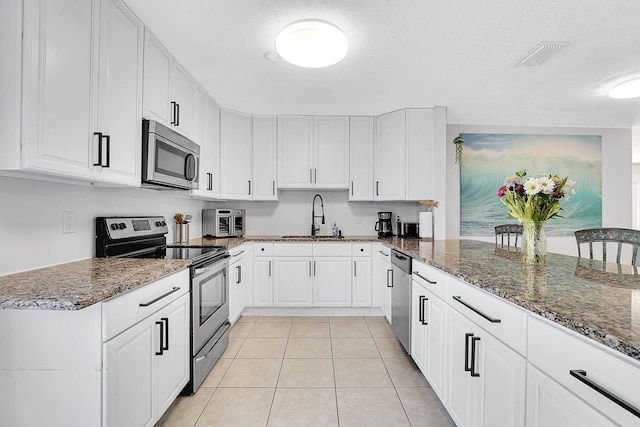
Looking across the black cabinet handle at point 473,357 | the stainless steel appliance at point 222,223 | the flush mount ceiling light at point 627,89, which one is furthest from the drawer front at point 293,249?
the flush mount ceiling light at point 627,89

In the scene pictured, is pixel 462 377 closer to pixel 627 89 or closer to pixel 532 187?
pixel 532 187

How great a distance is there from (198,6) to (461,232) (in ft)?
12.1

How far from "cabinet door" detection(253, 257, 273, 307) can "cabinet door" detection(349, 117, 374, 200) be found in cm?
131

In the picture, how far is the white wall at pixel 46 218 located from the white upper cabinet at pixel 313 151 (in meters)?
1.94

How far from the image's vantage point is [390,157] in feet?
12.0

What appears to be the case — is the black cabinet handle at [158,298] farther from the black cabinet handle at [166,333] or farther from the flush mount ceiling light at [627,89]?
the flush mount ceiling light at [627,89]

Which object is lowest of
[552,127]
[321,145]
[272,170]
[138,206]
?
[138,206]

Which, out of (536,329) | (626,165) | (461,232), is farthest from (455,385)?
(626,165)

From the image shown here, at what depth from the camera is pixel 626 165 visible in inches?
160

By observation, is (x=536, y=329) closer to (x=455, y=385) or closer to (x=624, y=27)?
(x=455, y=385)

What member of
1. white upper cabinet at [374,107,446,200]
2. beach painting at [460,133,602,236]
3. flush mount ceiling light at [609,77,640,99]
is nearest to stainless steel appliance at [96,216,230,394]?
white upper cabinet at [374,107,446,200]

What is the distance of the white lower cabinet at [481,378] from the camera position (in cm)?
109

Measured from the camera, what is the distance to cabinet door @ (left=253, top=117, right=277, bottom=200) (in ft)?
12.5

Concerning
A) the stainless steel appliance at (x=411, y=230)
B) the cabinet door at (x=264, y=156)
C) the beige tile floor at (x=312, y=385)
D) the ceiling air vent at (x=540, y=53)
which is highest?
the ceiling air vent at (x=540, y=53)
